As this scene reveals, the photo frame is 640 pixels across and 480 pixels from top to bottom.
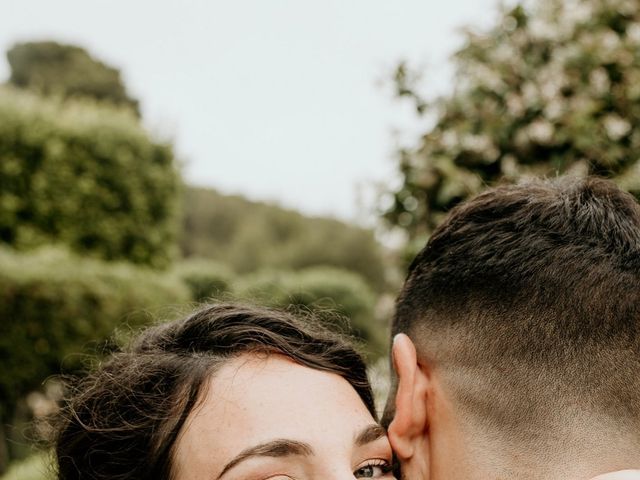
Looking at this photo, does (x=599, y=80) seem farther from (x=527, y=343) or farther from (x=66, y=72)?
(x=66, y=72)

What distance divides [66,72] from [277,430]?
1669 inches

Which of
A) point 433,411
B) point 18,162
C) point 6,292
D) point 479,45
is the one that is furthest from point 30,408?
point 433,411

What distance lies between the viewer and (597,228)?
1.82 metres

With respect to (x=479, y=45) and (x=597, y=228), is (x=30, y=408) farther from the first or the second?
(x=597, y=228)

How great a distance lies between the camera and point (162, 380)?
7.25 feet

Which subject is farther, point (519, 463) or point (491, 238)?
point (491, 238)

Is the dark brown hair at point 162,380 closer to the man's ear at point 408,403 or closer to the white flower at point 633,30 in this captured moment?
the man's ear at point 408,403

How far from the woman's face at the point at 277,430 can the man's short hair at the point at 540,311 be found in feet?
1.05

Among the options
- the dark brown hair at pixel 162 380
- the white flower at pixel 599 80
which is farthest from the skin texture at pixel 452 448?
the white flower at pixel 599 80

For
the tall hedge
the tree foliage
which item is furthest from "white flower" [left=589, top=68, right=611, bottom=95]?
the tree foliage

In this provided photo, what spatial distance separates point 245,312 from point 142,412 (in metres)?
0.46

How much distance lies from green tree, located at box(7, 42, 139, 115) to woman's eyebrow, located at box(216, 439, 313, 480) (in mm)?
39466

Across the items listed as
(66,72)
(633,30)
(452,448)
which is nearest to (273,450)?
(452,448)

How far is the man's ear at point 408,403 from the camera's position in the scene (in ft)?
6.17
